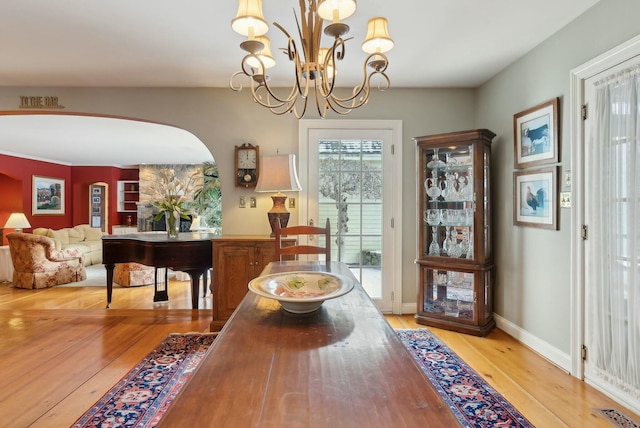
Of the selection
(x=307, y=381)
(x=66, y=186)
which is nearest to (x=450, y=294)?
(x=307, y=381)

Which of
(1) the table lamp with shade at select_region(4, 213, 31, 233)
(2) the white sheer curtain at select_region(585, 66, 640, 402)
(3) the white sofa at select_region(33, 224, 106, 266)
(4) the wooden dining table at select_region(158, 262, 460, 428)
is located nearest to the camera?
(4) the wooden dining table at select_region(158, 262, 460, 428)

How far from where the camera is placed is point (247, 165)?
3629 millimetres

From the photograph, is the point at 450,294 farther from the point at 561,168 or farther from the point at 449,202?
the point at 561,168

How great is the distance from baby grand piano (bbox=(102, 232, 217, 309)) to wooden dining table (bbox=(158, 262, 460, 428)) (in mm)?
2392

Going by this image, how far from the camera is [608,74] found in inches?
82.1

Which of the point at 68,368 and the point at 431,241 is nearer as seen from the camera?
the point at 68,368

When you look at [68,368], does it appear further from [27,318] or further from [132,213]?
[132,213]

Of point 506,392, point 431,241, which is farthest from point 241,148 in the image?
point 506,392

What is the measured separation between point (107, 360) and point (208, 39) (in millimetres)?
2560

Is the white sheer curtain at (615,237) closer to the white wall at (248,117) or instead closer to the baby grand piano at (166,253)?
the white wall at (248,117)

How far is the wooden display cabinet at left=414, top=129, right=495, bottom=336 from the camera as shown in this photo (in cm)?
312

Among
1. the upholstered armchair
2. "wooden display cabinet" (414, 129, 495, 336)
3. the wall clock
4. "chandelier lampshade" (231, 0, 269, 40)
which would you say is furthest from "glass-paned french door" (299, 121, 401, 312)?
the upholstered armchair

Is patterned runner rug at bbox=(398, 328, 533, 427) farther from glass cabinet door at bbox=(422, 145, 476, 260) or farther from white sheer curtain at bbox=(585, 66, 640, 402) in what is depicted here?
glass cabinet door at bbox=(422, 145, 476, 260)

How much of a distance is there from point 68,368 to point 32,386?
264 mm
